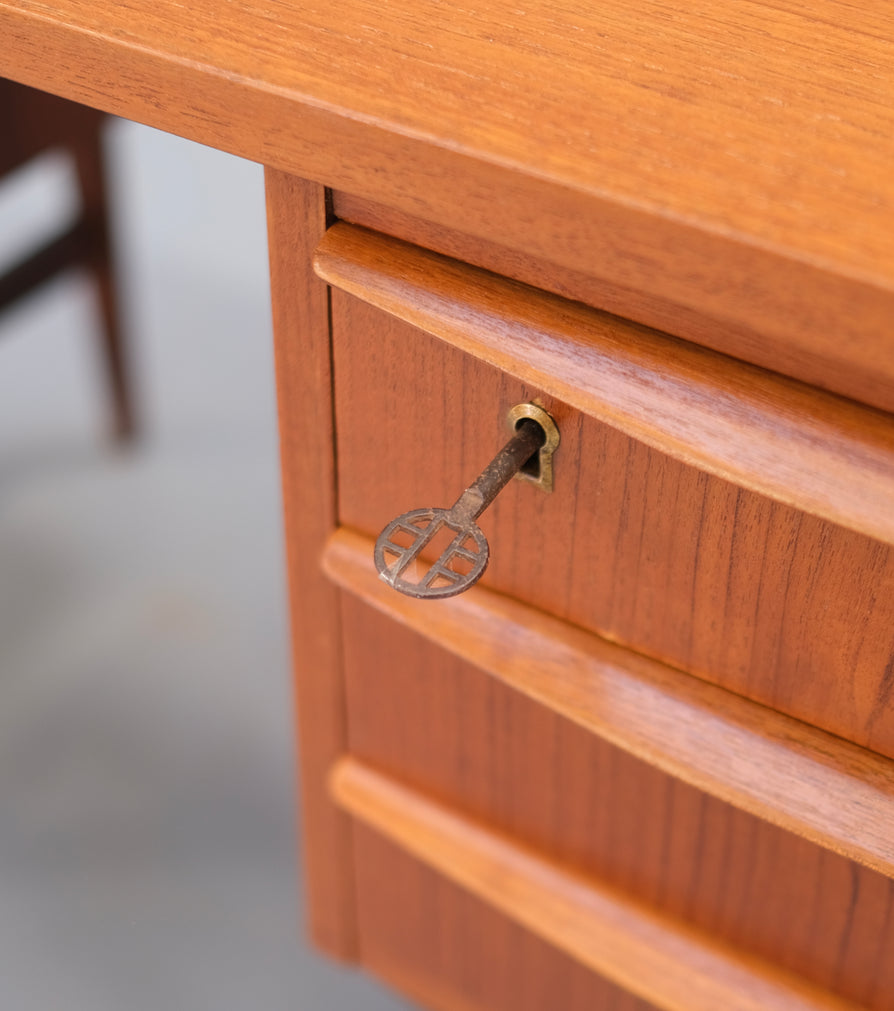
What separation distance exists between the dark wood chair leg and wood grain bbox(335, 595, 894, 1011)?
55cm

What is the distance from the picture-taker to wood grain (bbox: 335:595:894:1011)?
426 millimetres

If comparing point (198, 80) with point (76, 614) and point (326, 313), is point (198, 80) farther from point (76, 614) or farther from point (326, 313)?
point (76, 614)

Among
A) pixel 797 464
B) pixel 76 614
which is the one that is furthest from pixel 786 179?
pixel 76 614

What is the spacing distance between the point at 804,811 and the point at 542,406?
140 millimetres

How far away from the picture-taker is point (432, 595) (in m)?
0.31

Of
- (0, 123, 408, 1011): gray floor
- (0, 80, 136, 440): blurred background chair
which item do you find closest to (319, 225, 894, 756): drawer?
(0, 123, 408, 1011): gray floor

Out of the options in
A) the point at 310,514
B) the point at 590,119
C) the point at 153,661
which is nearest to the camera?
the point at 590,119

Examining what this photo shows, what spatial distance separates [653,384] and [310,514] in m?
0.17

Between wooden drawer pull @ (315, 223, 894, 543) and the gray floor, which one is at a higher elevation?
wooden drawer pull @ (315, 223, 894, 543)

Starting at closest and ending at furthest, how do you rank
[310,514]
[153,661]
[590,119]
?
[590,119] → [310,514] → [153,661]

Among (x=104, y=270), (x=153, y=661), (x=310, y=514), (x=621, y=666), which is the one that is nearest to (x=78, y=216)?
(x=104, y=270)

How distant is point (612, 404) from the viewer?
323 mm

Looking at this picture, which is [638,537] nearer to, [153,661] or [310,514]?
[310,514]

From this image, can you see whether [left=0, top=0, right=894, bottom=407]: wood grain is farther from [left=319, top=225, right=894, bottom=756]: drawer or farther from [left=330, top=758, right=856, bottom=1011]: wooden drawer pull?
[left=330, top=758, right=856, bottom=1011]: wooden drawer pull
